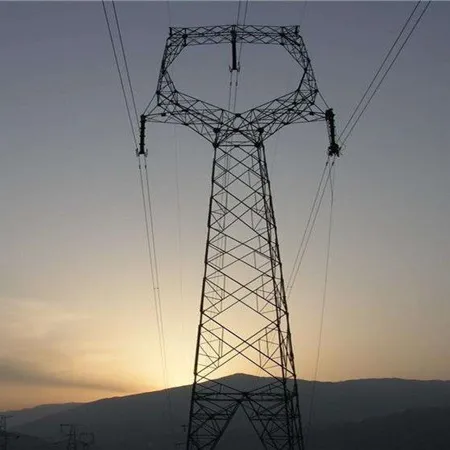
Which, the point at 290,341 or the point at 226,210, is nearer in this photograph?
the point at 290,341

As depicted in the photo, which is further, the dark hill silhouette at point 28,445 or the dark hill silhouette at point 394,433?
the dark hill silhouette at point 28,445

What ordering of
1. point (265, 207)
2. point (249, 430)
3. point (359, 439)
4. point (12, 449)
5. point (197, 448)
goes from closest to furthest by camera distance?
point (197, 448) → point (265, 207) → point (12, 449) → point (359, 439) → point (249, 430)

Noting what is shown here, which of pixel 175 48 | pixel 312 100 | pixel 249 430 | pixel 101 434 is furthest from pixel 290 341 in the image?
pixel 101 434

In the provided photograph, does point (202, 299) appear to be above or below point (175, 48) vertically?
below

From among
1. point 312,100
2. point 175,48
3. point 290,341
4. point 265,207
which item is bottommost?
point 290,341

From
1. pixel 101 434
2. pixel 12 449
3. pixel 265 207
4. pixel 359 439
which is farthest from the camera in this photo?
pixel 101 434

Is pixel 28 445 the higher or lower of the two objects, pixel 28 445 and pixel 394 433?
the higher

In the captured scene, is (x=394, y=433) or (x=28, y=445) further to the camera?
(x=28, y=445)

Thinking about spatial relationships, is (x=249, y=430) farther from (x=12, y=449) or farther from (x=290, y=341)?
(x=290, y=341)

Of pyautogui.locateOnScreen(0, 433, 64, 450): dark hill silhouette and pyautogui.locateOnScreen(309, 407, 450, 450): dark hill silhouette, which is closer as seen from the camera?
pyautogui.locateOnScreen(309, 407, 450, 450): dark hill silhouette
